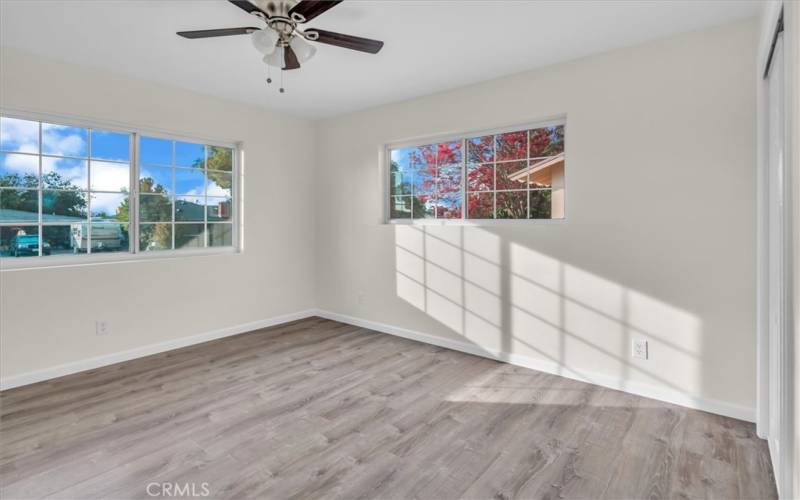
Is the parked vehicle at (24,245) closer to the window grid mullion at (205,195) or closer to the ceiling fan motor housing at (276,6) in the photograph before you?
the window grid mullion at (205,195)

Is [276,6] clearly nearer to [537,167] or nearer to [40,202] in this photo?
[537,167]

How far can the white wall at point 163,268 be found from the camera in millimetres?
3238

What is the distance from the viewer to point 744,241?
2645 millimetres

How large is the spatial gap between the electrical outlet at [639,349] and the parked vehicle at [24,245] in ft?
15.1

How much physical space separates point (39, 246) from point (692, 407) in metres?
4.95

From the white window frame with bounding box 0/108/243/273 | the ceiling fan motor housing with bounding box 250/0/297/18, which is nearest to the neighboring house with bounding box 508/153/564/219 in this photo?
the ceiling fan motor housing with bounding box 250/0/297/18

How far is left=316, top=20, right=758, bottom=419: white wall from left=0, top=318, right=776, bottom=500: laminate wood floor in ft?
1.01

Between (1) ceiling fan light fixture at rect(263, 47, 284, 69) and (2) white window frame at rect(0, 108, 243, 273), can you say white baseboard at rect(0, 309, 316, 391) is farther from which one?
(1) ceiling fan light fixture at rect(263, 47, 284, 69)

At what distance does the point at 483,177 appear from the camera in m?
3.98

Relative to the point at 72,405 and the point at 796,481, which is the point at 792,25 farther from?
the point at 72,405

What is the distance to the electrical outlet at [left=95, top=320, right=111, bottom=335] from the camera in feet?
11.8

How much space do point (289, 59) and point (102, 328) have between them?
9.17ft

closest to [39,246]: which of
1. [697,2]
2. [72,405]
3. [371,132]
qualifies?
[72,405]

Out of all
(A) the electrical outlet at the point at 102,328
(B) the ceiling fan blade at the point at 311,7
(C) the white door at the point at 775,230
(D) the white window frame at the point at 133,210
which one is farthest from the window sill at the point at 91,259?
(C) the white door at the point at 775,230
